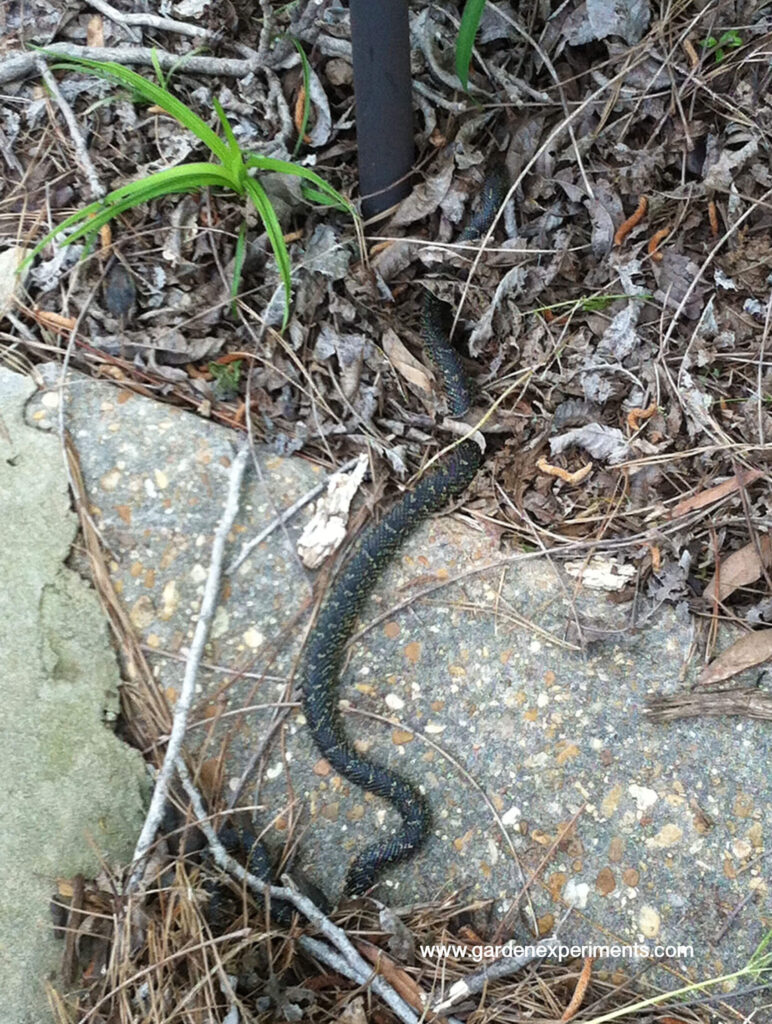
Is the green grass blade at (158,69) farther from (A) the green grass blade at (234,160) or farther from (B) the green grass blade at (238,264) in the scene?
(B) the green grass blade at (238,264)

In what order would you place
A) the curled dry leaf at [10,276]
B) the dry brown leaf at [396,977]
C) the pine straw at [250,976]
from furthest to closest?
the curled dry leaf at [10,276] → the dry brown leaf at [396,977] → the pine straw at [250,976]

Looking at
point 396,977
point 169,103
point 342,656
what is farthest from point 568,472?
point 169,103

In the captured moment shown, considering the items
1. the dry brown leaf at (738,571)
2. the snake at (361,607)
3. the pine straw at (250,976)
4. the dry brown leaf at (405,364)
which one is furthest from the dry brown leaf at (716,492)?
the pine straw at (250,976)

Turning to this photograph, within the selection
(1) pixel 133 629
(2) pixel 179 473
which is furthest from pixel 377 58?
(1) pixel 133 629

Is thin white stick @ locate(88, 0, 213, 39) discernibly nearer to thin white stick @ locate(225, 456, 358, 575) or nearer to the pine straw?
thin white stick @ locate(225, 456, 358, 575)

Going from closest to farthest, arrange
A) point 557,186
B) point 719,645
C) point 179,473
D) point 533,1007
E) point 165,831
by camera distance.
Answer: point 533,1007 → point 165,831 → point 719,645 → point 179,473 → point 557,186

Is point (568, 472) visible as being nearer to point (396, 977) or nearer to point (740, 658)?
point (740, 658)

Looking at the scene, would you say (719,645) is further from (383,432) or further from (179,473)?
(179,473)
